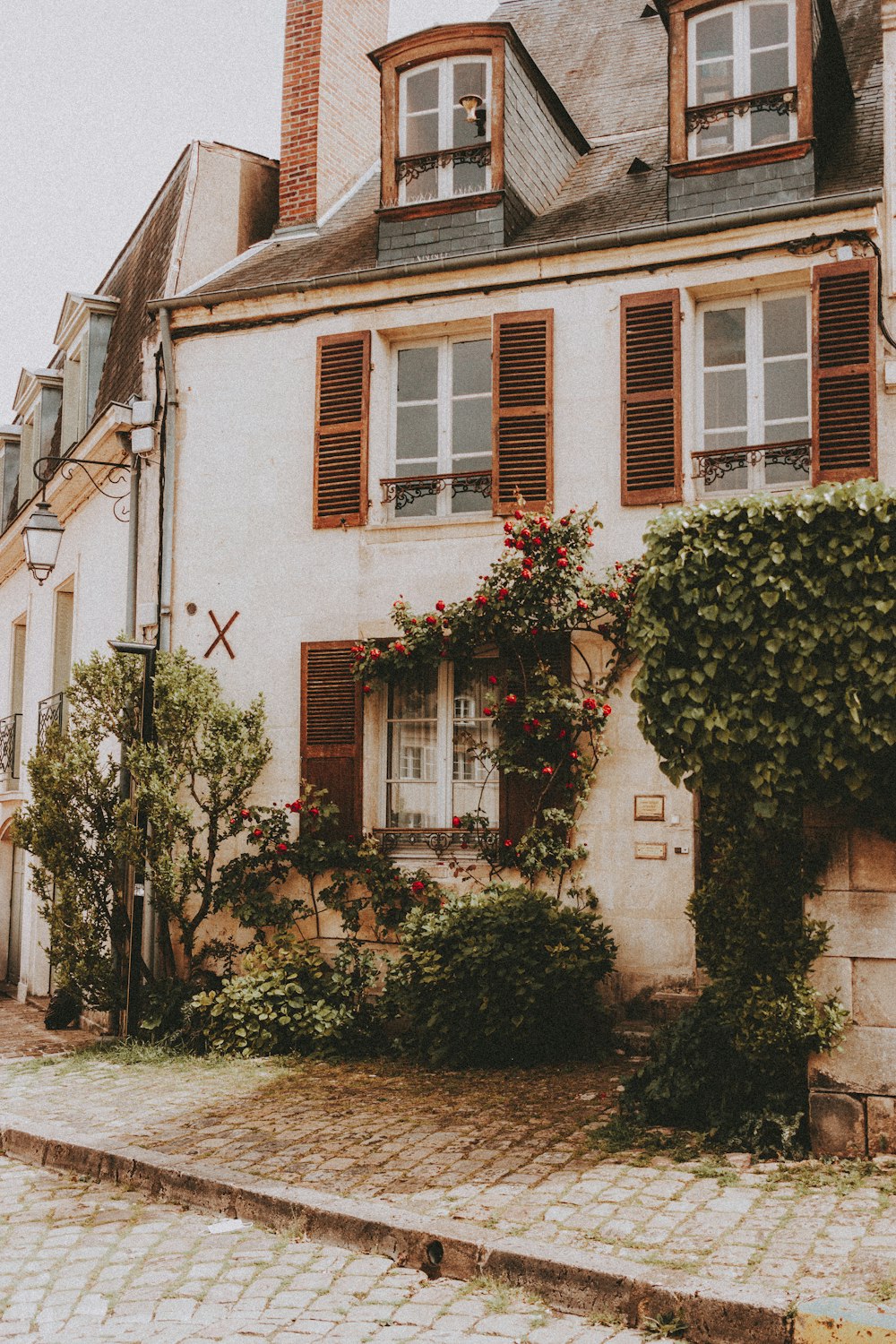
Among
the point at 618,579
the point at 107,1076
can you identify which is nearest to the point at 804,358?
the point at 618,579

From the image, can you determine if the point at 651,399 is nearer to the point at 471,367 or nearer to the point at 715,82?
the point at 471,367

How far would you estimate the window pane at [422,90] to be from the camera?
423 inches

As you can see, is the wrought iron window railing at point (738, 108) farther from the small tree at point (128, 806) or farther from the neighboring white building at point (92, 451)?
the small tree at point (128, 806)

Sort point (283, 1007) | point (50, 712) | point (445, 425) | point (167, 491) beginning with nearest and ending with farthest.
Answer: point (283, 1007) < point (445, 425) < point (167, 491) < point (50, 712)

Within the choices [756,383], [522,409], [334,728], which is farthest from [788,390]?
[334,728]

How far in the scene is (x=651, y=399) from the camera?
953 cm

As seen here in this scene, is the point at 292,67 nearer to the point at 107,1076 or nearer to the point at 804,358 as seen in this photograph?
the point at 804,358

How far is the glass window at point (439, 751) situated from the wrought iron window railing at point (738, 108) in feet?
14.3

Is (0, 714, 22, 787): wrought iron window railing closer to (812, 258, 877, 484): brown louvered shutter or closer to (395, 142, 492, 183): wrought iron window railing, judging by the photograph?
(395, 142, 492, 183): wrought iron window railing

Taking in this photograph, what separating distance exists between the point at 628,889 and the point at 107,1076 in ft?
12.1

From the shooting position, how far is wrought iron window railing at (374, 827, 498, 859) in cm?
966

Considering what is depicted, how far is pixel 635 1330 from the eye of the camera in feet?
14.4

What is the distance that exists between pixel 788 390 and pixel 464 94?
3748 millimetres

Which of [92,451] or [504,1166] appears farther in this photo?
[92,451]
